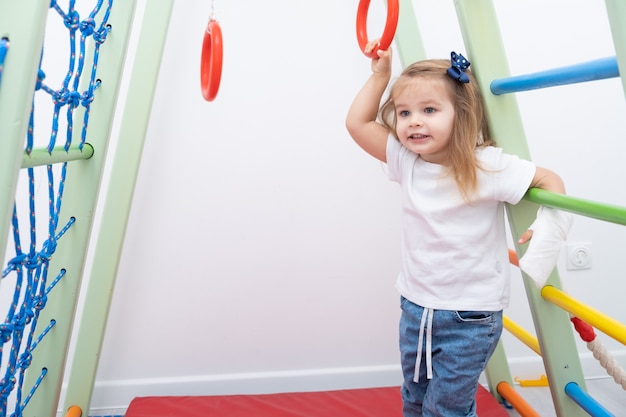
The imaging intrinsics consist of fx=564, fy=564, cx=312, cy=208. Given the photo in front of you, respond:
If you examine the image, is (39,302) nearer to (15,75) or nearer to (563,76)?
(15,75)

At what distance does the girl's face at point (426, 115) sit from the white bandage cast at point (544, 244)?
231 millimetres

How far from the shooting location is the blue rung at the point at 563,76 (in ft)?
2.66

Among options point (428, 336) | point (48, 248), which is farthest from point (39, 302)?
point (428, 336)

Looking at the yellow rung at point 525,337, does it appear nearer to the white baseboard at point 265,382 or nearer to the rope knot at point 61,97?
the white baseboard at point 265,382

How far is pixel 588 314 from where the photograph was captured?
936 millimetres

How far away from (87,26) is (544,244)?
88 cm

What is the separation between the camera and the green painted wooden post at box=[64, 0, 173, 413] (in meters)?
1.40

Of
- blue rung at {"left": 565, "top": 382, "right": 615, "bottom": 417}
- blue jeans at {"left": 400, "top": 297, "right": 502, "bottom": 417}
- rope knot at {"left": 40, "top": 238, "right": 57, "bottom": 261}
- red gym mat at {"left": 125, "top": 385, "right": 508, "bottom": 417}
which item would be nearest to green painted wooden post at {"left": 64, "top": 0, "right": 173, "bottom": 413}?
red gym mat at {"left": 125, "top": 385, "right": 508, "bottom": 417}

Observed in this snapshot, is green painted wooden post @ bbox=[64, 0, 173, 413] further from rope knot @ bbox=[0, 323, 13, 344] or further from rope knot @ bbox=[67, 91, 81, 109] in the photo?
rope knot @ bbox=[0, 323, 13, 344]

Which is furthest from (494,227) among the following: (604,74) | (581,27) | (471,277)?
(581,27)

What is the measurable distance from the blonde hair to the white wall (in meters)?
0.60

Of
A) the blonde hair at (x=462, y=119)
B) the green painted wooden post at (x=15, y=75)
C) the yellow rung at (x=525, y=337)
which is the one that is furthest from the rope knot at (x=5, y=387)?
the yellow rung at (x=525, y=337)

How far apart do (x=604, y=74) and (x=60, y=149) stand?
86cm

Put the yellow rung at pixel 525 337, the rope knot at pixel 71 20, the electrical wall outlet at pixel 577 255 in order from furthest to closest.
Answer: the electrical wall outlet at pixel 577 255 < the yellow rung at pixel 525 337 < the rope knot at pixel 71 20
